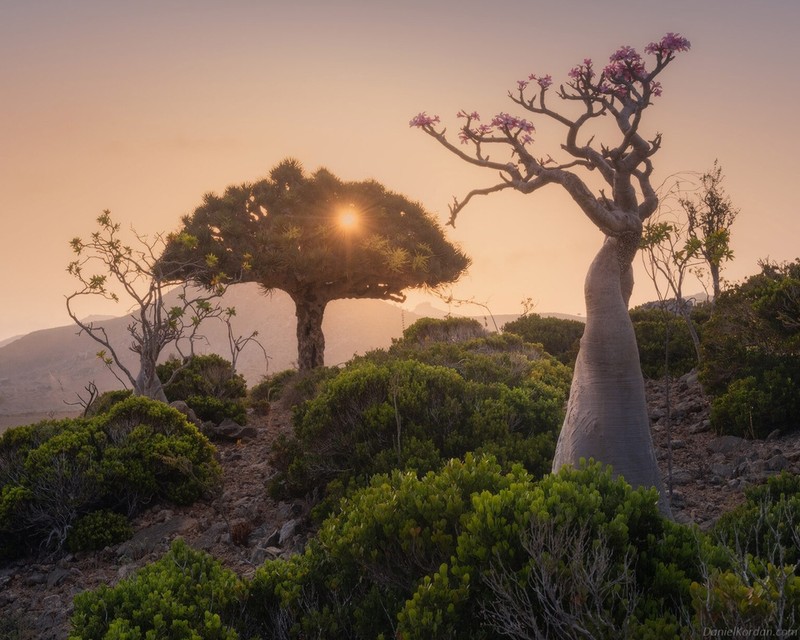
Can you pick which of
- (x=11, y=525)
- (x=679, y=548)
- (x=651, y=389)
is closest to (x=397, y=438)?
(x=679, y=548)

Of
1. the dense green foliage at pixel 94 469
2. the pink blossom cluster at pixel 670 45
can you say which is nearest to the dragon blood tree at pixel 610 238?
the pink blossom cluster at pixel 670 45

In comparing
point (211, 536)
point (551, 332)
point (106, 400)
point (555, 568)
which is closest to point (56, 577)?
point (211, 536)

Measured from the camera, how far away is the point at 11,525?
877cm

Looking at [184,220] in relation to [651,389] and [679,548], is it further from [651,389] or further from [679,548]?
[679,548]

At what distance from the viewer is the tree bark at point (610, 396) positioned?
588 centimetres

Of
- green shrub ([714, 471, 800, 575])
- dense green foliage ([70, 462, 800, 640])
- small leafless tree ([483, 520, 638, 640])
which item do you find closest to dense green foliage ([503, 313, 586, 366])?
green shrub ([714, 471, 800, 575])

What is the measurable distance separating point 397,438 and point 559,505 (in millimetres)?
4898

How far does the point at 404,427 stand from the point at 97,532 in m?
4.72

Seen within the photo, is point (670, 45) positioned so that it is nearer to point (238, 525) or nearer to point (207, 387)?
point (238, 525)

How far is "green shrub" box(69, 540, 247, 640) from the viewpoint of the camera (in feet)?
14.8

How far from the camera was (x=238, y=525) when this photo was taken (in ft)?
27.6

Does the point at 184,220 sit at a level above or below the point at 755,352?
above

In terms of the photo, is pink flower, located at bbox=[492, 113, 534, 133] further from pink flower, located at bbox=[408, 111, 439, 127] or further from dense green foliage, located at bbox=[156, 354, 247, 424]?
dense green foliage, located at bbox=[156, 354, 247, 424]

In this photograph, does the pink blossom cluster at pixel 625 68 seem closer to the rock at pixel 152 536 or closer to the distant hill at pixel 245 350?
the rock at pixel 152 536
